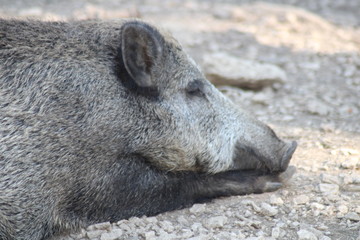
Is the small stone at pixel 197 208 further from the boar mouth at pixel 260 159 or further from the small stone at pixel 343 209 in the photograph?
the small stone at pixel 343 209

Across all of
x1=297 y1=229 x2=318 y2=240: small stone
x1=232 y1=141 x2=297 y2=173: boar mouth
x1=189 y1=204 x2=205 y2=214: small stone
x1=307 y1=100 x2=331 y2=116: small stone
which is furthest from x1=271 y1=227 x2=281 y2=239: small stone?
x1=307 y1=100 x2=331 y2=116: small stone

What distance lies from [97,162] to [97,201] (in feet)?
0.92

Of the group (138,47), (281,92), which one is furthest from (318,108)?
(138,47)

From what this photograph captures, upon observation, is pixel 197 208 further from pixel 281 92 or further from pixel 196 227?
pixel 281 92

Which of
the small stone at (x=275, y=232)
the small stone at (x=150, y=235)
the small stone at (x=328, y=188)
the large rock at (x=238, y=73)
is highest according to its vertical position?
the large rock at (x=238, y=73)

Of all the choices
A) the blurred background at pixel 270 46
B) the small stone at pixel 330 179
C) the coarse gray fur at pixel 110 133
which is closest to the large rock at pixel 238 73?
the blurred background at pixel 270 46

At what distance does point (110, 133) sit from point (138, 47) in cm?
66

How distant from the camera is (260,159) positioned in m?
4.89

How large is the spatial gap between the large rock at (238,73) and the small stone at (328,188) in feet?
8.43

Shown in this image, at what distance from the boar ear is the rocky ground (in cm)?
101

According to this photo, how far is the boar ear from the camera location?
455 centimetres

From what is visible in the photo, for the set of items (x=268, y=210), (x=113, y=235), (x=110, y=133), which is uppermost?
(x=110, y=133)

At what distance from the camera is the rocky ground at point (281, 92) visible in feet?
14.2

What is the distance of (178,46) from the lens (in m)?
4.95
